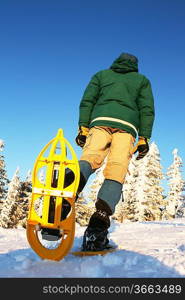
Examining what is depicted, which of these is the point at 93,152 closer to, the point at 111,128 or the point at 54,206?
the point at 111,128

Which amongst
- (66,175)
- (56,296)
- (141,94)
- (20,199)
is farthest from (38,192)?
(20,199)

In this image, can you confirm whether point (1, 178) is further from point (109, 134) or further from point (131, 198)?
point (109, 134)

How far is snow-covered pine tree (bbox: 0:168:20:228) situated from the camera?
35.5 meters

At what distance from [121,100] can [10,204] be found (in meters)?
35.1

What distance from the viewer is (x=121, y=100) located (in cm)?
455

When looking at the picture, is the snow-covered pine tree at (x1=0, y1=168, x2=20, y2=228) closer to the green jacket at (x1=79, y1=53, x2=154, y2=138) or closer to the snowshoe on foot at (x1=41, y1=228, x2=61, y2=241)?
the green jacket at (x1=79, y1=53, x2=154, y2=138)

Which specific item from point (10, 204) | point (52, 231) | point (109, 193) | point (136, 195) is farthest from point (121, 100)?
point (10, 204)

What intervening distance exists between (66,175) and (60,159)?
24 centimetres

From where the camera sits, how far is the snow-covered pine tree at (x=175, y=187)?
37.9m

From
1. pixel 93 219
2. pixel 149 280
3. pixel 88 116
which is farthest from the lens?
pixel 88 116

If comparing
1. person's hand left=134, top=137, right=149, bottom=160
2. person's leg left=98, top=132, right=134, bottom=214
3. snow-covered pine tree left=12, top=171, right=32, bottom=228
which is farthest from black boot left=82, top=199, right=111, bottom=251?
snow-covered pine tree left=12, top=171, right=32, bottom=228

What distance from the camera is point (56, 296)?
243 centimetres

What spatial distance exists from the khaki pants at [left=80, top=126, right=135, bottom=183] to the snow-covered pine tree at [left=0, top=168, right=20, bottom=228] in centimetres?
3276

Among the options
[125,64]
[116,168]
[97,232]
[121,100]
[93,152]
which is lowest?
[97,232]
